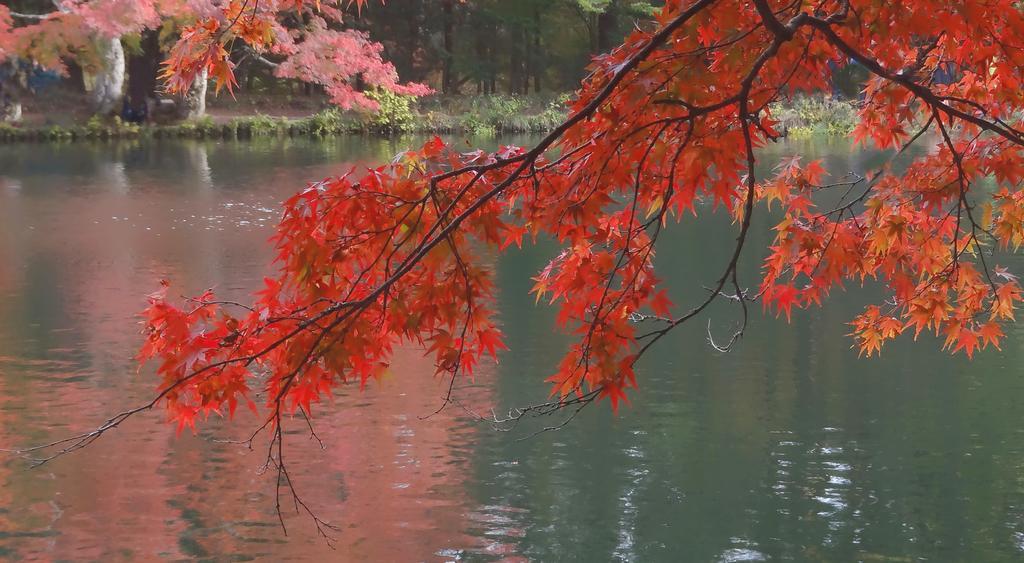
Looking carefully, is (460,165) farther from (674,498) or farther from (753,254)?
(753,254)

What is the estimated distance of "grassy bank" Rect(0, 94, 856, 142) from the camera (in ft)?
87.6

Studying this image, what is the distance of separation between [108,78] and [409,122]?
6827 millimetres

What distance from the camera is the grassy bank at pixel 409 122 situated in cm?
2669

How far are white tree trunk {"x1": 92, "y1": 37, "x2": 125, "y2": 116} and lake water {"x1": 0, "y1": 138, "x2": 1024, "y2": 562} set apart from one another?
1674 cm

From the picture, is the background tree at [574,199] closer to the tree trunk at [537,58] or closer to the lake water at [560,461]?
the lake water at [560,461]

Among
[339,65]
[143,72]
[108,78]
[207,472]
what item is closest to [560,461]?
[207,472]

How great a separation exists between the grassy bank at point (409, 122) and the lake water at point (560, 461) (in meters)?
16.9

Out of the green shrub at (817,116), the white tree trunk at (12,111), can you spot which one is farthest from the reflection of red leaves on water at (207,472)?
the green shrub at (817,116)

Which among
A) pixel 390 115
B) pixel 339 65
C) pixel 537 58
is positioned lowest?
pixel 390 115

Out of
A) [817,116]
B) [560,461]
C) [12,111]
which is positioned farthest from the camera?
[817,116]

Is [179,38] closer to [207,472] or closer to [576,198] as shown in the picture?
[207,472]

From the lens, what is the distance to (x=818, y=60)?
370 cm

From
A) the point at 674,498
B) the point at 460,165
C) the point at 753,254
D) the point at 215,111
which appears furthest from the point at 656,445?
the point at 215,111

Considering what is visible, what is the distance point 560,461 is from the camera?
6.37 metres
